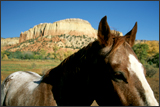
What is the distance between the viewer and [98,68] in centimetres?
147

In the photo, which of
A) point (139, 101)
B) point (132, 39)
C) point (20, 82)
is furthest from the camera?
point (20, 82)

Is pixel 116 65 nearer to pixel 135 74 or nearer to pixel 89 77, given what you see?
pixel 135 74

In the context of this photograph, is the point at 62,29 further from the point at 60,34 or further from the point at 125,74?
the point at 125,74

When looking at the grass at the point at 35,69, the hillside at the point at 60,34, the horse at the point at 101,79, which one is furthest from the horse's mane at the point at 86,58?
the hillside at the point at 60,34

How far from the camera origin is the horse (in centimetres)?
128

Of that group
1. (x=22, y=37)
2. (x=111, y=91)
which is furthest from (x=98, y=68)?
(x=22, y=37)

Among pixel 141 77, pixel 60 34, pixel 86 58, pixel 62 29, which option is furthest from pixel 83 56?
pixel 62 29

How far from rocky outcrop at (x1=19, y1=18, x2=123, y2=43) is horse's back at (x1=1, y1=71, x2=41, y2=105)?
9552 centimetres

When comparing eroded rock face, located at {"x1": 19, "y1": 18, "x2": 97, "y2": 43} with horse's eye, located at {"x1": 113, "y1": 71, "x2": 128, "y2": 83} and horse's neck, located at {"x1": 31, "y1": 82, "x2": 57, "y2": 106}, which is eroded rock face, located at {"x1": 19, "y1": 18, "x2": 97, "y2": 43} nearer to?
horse's neck, located at {"x1": 31, "y1": 82, "x2": 57, "y2": 106}

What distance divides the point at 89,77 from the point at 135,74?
59 cm

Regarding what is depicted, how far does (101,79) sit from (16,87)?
6.94ft

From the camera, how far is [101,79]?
145cm

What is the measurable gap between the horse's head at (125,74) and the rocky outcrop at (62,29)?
317 feet

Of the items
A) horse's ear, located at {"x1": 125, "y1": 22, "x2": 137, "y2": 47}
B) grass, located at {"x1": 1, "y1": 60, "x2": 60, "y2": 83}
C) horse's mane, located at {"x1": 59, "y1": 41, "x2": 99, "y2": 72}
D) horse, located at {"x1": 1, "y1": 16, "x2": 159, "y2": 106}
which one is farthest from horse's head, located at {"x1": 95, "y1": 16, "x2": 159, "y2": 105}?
grass, located at {"x1": 1, "y1": 60, "x2": 60, "y2": 83}
